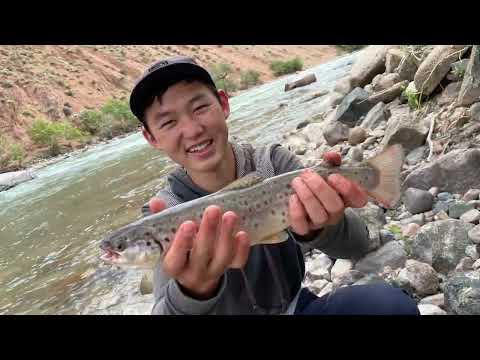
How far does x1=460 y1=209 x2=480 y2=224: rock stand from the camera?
383 centimetres

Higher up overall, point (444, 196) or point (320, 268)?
point (444, 196)

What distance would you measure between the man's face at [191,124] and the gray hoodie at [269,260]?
22cm

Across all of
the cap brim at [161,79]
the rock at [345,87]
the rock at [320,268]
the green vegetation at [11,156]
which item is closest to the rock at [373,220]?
the rock at [320,268]

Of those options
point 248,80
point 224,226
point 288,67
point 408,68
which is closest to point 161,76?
point 224,226

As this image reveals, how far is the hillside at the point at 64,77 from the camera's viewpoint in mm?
54700

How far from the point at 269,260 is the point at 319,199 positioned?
1.75ft

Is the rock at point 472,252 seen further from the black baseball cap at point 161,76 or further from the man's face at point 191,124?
the black baseball cap at point 161,76

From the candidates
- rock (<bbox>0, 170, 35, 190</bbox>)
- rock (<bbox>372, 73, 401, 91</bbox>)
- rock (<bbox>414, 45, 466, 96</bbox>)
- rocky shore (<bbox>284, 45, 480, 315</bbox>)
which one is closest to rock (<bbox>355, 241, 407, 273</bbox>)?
rocky shore (<bbox>284, 45, 480, 315</bbox>)

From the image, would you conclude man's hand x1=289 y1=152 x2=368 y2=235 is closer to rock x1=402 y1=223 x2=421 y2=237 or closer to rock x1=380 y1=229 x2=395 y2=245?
rock x1=380 y1=229 x2=395 y2=245

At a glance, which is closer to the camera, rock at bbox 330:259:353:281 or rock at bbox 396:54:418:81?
rock at bbox 330:259:353:281

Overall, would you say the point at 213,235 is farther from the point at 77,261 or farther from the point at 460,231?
the point at 77,261

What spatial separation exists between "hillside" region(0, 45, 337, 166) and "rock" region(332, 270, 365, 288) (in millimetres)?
43471

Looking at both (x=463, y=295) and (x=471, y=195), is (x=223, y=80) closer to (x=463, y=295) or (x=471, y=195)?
(x=471, y=195)

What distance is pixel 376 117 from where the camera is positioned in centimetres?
932
